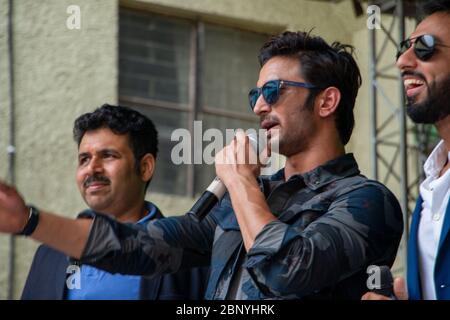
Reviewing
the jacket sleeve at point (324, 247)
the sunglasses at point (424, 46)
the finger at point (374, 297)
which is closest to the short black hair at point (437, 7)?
the sunglasses at point (424, 46)

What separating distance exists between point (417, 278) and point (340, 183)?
47 cm

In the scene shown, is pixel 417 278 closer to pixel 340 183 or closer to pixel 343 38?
pixel 340 183

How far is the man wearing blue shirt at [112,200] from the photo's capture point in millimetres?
3941

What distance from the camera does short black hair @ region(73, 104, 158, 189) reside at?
4359mm

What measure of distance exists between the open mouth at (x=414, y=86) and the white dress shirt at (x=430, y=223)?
0.25m

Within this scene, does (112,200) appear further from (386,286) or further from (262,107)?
(386,286)

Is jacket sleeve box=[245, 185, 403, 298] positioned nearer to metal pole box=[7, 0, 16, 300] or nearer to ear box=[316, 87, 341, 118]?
ear box=[316, 87, 341, 118]

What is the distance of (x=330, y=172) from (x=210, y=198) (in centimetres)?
44

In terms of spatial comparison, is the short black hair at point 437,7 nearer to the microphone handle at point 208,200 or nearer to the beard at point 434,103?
the beard at point 434,103

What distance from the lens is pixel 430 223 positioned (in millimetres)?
3000

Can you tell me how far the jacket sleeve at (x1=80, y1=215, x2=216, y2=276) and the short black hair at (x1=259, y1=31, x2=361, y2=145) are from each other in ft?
1.84

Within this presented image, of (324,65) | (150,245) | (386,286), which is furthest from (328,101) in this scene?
(386,286)

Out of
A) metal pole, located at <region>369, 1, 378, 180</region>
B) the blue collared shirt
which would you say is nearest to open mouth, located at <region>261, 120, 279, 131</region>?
the blue collared shirt
